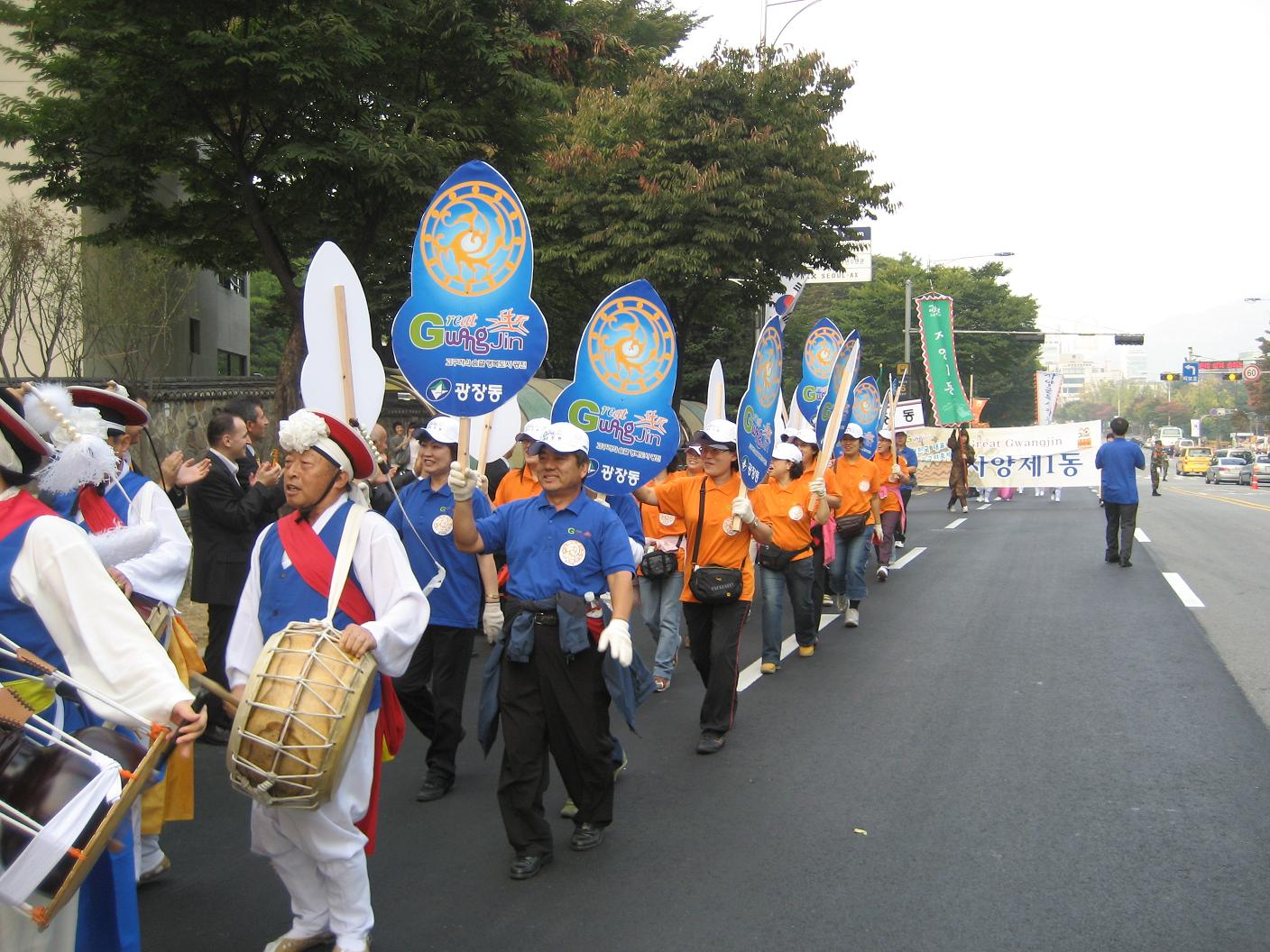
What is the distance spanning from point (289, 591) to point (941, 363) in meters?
30.4

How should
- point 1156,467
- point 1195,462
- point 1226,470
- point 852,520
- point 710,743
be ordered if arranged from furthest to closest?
point 1195,462 → point 1226,470 → point 1156,467 → point 852,520 → point 710,743

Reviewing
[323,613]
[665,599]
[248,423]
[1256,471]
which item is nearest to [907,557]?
[665,599]

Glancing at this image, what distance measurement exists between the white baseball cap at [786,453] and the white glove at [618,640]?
3.56 metres

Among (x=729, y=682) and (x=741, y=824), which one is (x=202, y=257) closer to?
(x=729, y=682)

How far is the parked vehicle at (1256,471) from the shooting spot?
4794 centimetres

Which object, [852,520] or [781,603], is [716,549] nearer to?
[781,603]

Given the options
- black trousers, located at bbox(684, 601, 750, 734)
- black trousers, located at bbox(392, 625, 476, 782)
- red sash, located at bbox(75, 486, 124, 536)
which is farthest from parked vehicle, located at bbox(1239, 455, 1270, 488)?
red sash, located at bbox(75, 486, 124, 536)

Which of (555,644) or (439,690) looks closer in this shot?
(555,644)

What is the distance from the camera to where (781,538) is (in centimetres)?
831

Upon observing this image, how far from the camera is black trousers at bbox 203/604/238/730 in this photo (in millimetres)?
6551

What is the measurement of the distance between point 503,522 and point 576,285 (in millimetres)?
17440

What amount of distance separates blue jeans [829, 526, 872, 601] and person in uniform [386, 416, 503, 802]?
211 inches

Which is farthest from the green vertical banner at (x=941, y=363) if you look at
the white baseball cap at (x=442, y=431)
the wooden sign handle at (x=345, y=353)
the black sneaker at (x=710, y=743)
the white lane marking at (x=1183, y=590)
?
the wooden sign handle at (x=345, y=353)

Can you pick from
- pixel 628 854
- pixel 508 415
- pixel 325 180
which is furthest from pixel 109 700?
pixel 325 180
